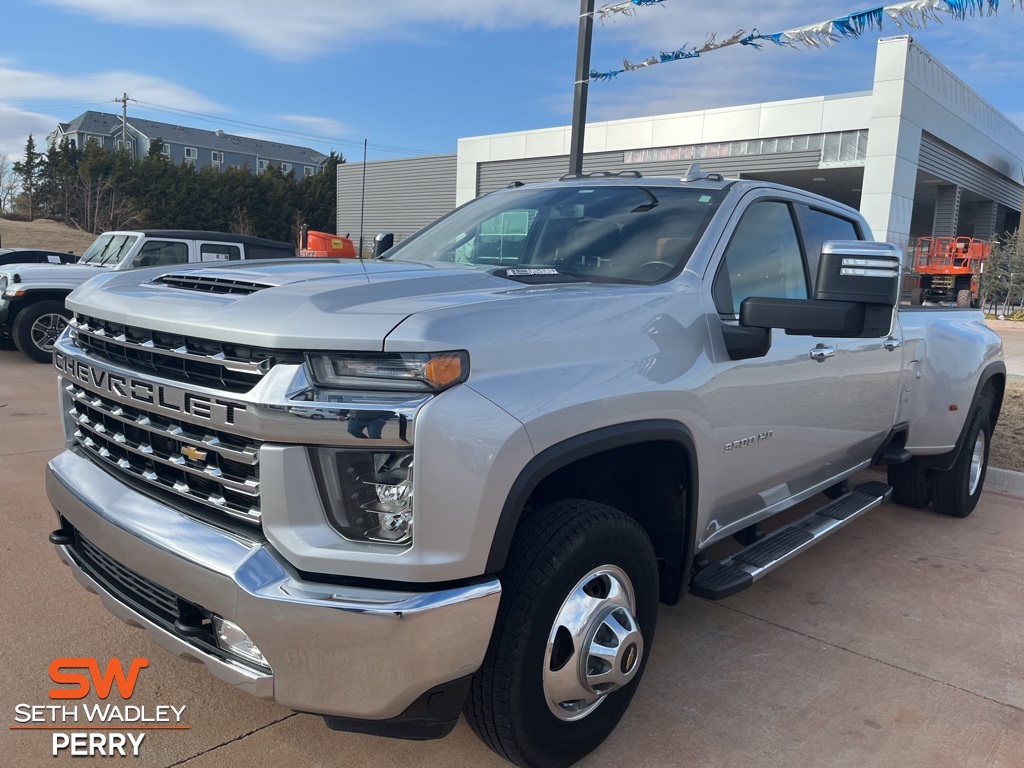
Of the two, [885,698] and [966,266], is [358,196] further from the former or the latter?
[885,698]

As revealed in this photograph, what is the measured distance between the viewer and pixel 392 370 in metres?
1.98

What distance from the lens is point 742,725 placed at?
2824 mm

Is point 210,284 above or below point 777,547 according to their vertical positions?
above

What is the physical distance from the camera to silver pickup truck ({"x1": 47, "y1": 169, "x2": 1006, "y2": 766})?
1.94 meters

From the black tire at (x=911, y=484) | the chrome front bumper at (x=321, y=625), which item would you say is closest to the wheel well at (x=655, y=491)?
the chrome front bumper at (x=321, y=625)

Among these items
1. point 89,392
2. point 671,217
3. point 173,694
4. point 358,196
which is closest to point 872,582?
point 671,217

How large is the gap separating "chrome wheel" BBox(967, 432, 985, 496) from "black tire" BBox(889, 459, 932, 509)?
0.89 ft

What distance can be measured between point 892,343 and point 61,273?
1002 centimetres

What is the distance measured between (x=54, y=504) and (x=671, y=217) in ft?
8.12

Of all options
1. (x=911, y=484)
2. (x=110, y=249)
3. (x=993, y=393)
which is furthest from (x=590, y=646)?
(x=110, y=249)

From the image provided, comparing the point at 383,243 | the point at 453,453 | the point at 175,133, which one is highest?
the point at 175,133

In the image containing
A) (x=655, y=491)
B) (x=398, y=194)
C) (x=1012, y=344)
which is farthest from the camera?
(x=398, y=194)

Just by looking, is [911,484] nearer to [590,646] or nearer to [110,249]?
[590,646]

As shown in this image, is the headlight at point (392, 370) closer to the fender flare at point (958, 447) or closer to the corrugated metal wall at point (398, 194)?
the fender flare at point (958, 447)
